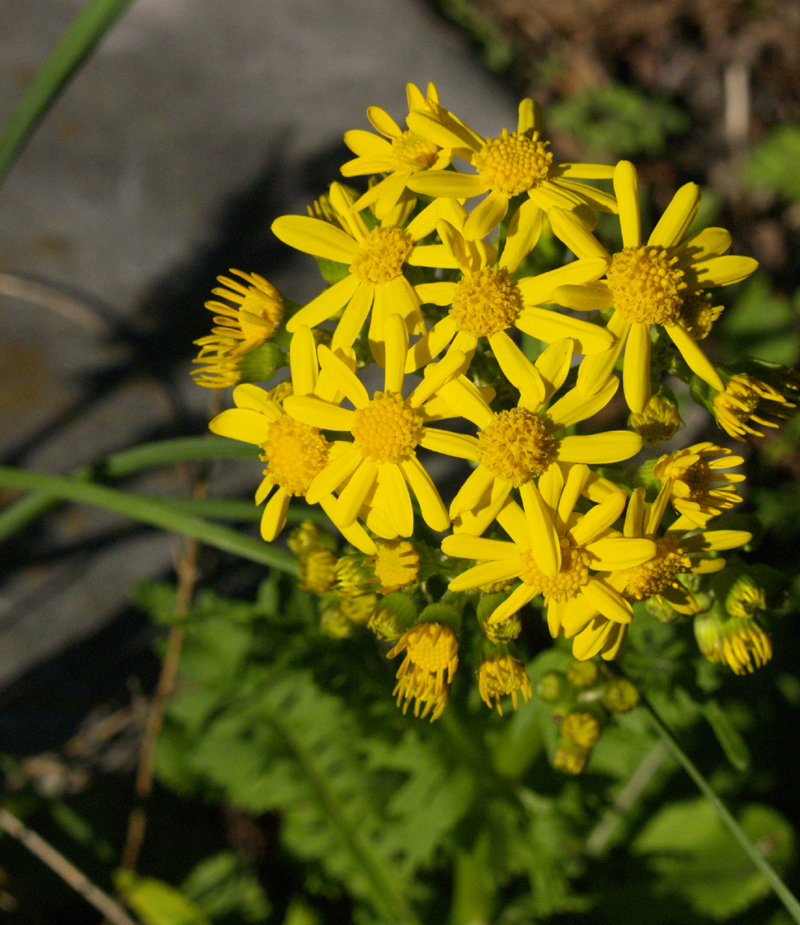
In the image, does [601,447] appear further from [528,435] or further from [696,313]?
[696,313]

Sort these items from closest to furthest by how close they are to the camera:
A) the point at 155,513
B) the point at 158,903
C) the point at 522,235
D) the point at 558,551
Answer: the point at 558,551 → the point at 522,235 → the point at 155,513 → the point at 158,903

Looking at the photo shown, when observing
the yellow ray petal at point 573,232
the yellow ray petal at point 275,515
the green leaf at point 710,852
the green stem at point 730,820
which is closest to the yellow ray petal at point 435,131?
the yellow ray petal at point 573,232

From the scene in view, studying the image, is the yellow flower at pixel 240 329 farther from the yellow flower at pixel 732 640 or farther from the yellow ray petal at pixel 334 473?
the yellow flower at pixel 732 640

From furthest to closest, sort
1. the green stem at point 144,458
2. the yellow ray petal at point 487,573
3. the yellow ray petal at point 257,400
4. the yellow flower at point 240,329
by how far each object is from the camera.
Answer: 1. the green stem at point 144,458
2. the yellow flower at point 240,329
3. the yellow ray petal at point 257,400
4. the yellow ray petal at point 487,573

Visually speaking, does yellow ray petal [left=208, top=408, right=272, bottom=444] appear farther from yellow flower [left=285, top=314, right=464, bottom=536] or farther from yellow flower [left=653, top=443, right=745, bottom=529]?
yellow flower [left=653, top=443, right=745, bottom=529]

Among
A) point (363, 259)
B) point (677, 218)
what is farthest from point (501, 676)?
point (677, 218)

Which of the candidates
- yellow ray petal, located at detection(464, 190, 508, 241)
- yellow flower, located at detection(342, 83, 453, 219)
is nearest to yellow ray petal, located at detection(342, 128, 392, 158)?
yellow flower, located at detection(342, 83, 453, 219)
